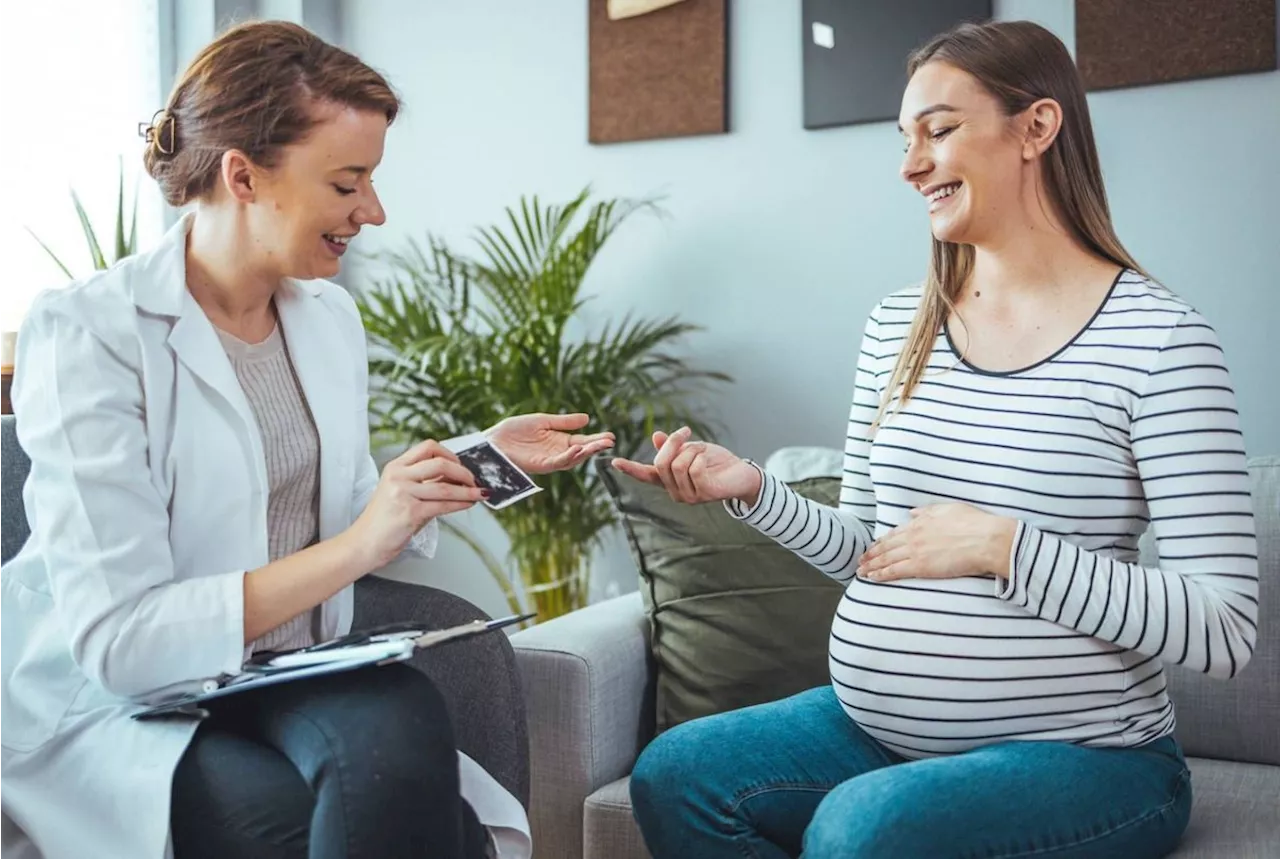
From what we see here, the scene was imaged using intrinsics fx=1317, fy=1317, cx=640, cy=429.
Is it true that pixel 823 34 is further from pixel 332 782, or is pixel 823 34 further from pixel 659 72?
pixel 332 782

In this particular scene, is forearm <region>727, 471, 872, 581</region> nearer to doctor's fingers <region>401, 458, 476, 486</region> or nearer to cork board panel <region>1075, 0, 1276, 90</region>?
doctor's fingers <region>401, 458, 476, 486</region>

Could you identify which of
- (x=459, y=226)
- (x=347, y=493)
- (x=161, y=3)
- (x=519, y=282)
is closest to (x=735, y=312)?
(x=519, y=282)

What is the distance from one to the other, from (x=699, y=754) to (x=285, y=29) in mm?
1009

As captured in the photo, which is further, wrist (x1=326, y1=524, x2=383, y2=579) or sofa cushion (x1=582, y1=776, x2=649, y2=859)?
sofa cushion (x1=582, y1=776, x2=649, y2=859)

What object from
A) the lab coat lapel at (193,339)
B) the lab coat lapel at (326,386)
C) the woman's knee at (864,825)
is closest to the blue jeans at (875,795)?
the woman's knee at (864,825)

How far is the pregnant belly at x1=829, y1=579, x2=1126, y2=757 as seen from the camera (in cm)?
144

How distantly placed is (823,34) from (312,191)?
1557 millimetres

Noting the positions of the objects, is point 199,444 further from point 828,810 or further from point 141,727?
point 828,810

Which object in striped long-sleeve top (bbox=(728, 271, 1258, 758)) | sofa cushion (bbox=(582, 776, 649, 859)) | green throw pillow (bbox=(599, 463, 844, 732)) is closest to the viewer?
striped long-sleeve top (bbox=(728, 271, 1258, 758))

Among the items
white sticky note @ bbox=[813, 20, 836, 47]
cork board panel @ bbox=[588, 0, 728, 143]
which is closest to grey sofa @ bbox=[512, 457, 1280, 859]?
white sticky note @ bbox=[813, 20, 836, 47]

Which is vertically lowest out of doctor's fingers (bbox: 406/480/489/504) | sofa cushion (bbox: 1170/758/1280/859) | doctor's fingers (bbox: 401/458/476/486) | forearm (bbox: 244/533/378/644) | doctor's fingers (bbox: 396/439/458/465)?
sofa cushion (bbox: 1170/758/1280/859)

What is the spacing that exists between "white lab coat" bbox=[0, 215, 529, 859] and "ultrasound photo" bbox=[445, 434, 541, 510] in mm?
248

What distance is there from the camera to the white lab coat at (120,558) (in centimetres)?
139

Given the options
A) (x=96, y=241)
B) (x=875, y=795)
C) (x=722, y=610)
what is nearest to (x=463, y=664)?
(x=722, y=610)
